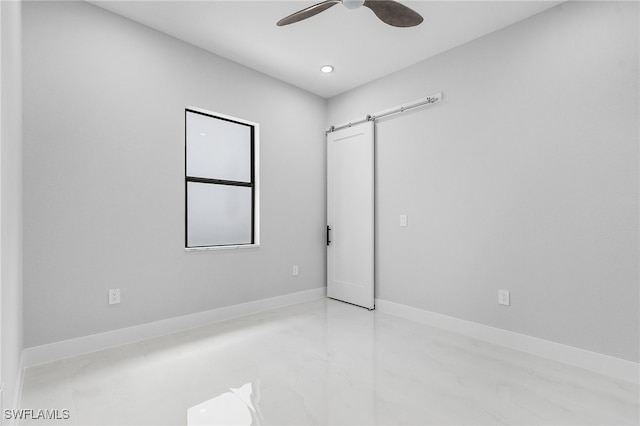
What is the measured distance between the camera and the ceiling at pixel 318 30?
2514 millimetres

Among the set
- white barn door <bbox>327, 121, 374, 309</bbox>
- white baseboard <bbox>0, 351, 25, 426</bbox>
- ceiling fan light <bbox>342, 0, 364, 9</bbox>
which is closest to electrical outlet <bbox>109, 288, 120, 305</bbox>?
white baseboard <bbox>0, 351, 25, 426</bbox>

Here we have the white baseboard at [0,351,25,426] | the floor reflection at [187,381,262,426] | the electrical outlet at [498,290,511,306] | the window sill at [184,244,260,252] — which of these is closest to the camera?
the white baseboard at [0,351,25,426]

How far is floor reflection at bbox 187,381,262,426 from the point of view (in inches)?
65.3

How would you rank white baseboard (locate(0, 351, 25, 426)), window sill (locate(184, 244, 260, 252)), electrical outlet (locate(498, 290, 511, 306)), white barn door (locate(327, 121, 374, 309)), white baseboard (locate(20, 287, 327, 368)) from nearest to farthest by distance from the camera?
white baseboard (locate(0, 351, 25, 426)) → white baseboard (locate(20, 287, 327, 368)) → electrical outlet (locate(498, 290, 511, 306)) → window sill (locate(184, 244, 260, 252)) → white barn door (locate(327, 121, 374, 309))

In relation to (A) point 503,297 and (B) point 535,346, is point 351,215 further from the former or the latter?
(B) point 535,346

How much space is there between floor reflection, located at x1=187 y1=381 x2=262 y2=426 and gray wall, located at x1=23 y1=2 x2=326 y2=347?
1.30 meters

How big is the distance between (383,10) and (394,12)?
0.08 meters

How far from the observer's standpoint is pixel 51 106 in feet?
7.63

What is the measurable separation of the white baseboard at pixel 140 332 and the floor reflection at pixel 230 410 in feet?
4.06

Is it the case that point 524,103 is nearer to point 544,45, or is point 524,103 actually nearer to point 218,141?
point 544,45

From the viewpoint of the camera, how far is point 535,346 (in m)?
2.53

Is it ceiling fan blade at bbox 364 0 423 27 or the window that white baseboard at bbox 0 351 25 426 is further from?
ceiling fan blade at bbox 364 0 423 27

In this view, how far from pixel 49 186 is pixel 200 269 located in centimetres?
135

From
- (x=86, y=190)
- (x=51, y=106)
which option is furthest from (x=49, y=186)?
(x=51, y=106)
